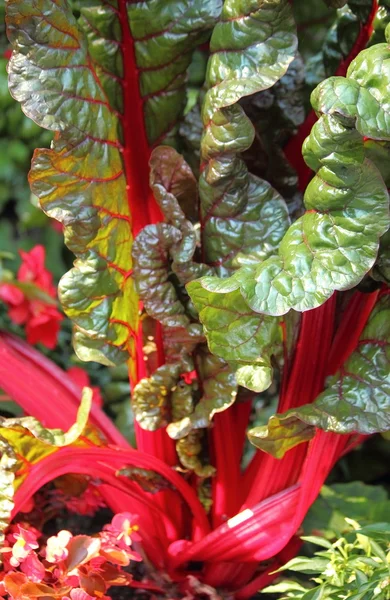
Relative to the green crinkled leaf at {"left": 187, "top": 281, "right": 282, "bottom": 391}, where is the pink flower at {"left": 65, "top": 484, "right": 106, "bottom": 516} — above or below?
below

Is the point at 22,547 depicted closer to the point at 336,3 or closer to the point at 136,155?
the point at 136,155

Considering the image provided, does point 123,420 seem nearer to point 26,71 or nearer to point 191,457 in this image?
point 191,457

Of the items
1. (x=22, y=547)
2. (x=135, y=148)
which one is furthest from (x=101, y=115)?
(x=22, y=547)

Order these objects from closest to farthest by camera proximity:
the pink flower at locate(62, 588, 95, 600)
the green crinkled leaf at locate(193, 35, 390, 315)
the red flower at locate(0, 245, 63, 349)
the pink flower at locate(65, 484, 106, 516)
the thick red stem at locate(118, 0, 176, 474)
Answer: the green crinkled leaf at locate(193, 35, 390, 315) < the pink flower at locate(62, 588, 95, 600) < the thick red stem at locate(118, 0, 176, 474) < the pink flower at locate(65, 484, 106, 516) < the red flower at locate(0, 245, 63, 349)

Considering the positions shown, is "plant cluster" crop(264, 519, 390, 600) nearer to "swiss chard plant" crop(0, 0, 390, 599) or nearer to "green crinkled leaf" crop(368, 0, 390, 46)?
"swiss chard plant" crop(0, 0, 390, 599)

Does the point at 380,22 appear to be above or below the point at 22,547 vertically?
above


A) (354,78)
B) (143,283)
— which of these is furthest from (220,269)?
(354,78)

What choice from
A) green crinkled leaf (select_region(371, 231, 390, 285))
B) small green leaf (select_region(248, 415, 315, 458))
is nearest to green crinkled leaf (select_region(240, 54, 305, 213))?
green crinkled leaf (select_region(371, 231, 390, 285))
